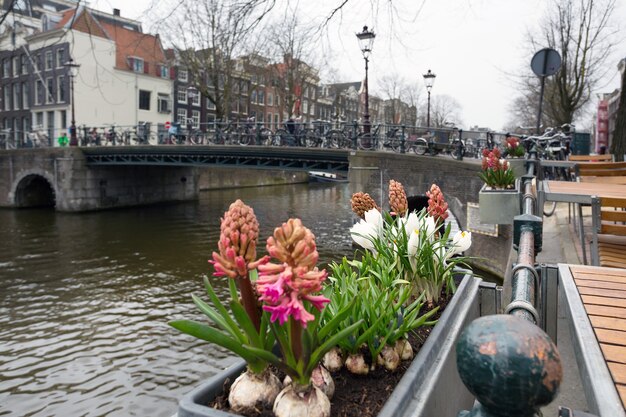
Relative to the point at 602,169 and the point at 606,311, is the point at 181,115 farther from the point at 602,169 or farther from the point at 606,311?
the point at 606,311

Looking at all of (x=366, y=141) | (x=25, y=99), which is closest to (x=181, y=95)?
(x=25, y=99)

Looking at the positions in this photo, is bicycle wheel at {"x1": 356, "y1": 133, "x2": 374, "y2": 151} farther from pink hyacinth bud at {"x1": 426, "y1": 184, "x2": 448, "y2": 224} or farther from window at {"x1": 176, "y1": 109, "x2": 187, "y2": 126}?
window at {"x1": 176, "y1": 109, "x2": 187, "y2": 126}

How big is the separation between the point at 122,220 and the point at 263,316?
2109cm

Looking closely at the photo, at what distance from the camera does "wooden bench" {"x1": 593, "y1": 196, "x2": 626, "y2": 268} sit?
3762 millimetres

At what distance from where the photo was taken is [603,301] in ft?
6.88

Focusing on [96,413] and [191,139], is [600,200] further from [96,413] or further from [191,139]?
[191,139]

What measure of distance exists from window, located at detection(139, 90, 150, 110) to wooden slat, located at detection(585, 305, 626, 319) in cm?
4351

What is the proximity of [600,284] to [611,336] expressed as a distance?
718mm

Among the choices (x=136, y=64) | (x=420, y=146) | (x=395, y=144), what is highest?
(x=136, y=64)

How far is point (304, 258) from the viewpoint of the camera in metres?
1.32

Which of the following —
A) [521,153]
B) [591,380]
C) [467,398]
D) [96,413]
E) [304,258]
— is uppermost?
[521,153]

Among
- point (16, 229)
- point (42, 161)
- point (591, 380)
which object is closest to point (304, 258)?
point (591, 380)

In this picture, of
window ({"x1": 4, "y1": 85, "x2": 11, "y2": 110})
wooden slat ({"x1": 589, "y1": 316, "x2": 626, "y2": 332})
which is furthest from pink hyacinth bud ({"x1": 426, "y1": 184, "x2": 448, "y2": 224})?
window ({"x1": 4, "y1": 85, "x2": 11, "y2": 110})

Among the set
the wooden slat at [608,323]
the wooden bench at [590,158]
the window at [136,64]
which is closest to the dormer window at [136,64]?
the window at [136,64]
